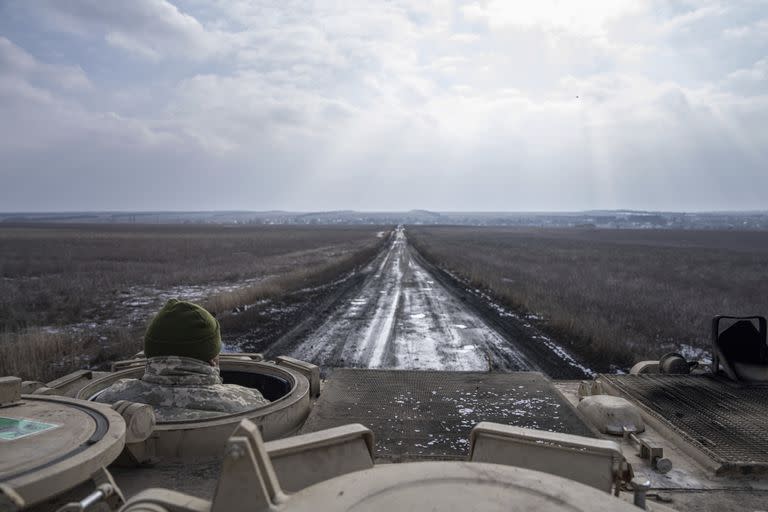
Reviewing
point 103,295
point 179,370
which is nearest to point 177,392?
point 179,370

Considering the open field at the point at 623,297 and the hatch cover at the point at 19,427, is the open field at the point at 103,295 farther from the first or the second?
the open field at the point at 623,297

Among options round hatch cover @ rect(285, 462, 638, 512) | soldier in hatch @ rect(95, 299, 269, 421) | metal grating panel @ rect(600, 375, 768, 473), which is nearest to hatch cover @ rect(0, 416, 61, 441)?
soldier in hatch @ rect(95, 299, 269, 421)

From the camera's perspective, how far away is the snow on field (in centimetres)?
1041

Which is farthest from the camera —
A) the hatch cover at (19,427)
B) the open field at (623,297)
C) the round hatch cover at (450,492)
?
the open field at (623,297)

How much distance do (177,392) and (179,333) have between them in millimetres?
395

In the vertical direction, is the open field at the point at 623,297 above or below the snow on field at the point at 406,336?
below

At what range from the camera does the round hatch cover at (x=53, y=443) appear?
2.02 meters

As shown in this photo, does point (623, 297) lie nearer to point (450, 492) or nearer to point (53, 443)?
point (450, 492)

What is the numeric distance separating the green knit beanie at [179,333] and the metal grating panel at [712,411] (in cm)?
313

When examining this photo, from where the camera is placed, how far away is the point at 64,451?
7.39 feet

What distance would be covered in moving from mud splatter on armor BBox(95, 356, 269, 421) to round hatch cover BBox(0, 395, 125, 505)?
68cm

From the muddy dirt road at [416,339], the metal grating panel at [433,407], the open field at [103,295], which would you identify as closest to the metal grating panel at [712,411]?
the metal grating panel at [433,407]

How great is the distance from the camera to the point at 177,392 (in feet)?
11.7

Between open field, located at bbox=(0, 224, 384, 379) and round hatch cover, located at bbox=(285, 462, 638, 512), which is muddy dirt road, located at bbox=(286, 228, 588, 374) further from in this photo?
round hatch cover, located at bbox=(285, 462, 638, 512)
